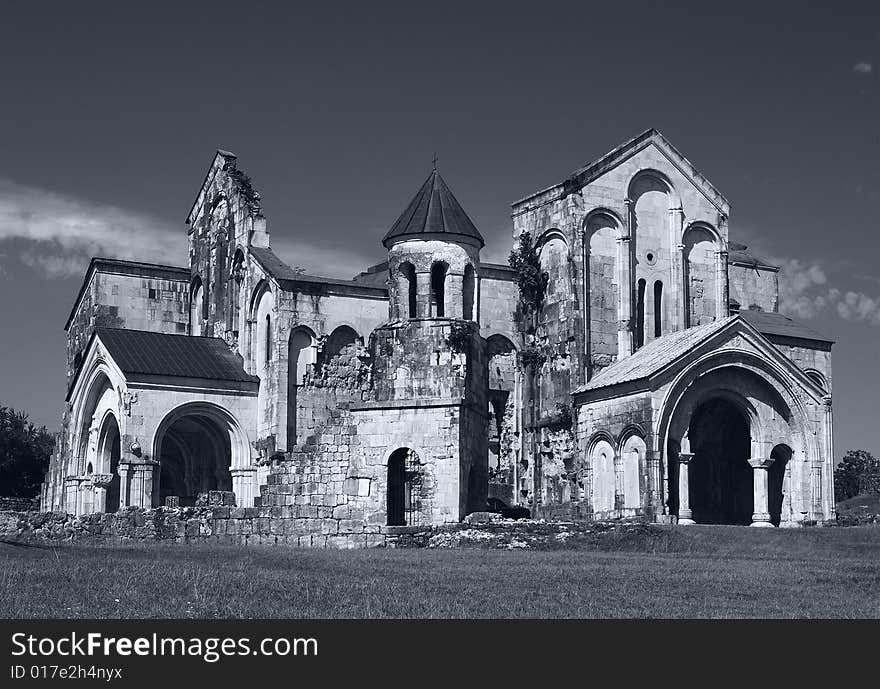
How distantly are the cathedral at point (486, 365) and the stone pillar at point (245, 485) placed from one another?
0.28 ft

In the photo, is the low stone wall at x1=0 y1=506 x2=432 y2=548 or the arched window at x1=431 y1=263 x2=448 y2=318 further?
the arched window at x1=431 y1=263 x2=448 y2=318

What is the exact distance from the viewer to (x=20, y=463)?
224ft

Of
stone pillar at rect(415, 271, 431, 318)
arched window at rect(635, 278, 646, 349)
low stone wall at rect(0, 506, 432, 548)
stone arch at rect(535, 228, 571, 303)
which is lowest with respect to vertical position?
low stone wall at rect(0, 506, 432, 548)

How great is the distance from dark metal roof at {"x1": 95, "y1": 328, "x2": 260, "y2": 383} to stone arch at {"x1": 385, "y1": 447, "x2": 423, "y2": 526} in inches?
519

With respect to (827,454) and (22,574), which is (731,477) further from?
(22,574)

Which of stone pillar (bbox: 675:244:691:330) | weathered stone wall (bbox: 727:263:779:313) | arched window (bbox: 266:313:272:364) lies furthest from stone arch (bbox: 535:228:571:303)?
weathered stone wall (bbox: 727:263:779:313)

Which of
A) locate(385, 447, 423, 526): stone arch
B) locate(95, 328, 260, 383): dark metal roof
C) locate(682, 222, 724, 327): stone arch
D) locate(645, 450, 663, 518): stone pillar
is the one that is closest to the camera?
locate(385, 447, 423, 526): stone arch

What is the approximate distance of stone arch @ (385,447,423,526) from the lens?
1304 inches

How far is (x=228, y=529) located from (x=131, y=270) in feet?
68.8

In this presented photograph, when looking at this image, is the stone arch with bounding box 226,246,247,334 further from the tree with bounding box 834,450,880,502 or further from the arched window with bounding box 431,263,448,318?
the tree with bounding box 834,450,880,502

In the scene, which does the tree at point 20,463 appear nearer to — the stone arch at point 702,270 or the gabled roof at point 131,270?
the gabled roof at point 131,270

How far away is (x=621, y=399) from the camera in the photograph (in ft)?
128

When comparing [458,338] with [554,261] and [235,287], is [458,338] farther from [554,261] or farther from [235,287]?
[235,287]
